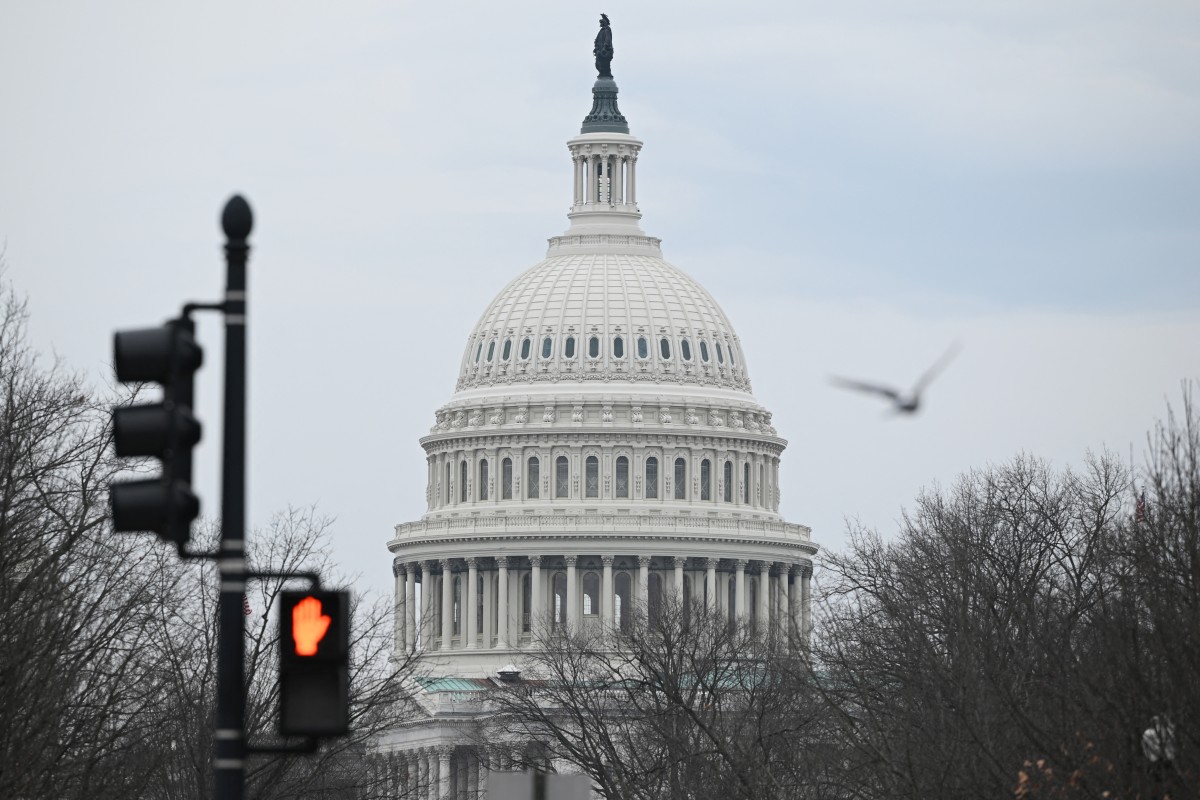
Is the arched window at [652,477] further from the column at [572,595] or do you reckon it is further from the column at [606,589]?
the column at [572,595]

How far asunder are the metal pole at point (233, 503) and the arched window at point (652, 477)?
161841 mm

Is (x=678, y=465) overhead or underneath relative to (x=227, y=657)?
overhead

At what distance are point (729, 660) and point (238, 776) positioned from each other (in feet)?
211

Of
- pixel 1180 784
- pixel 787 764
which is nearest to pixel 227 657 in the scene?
pixel 1180 784

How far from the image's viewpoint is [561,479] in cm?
18438

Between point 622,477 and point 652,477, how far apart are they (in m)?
1.75

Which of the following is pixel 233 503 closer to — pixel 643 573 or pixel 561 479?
pixel 643 573

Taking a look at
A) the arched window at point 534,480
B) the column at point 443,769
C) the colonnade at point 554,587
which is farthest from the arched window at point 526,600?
the column at point 443,769

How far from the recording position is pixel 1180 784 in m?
33.0

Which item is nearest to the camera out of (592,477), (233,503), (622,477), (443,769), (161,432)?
(161,432)

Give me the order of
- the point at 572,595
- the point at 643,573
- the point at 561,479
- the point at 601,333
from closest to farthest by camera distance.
A: the point at 572,595 < the point at 643,573 < the point at 561,479 < the point at 601,333

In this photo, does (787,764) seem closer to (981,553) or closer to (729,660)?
(981,553)

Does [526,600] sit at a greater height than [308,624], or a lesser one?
greater

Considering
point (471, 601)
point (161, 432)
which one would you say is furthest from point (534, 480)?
point (161, 432)
